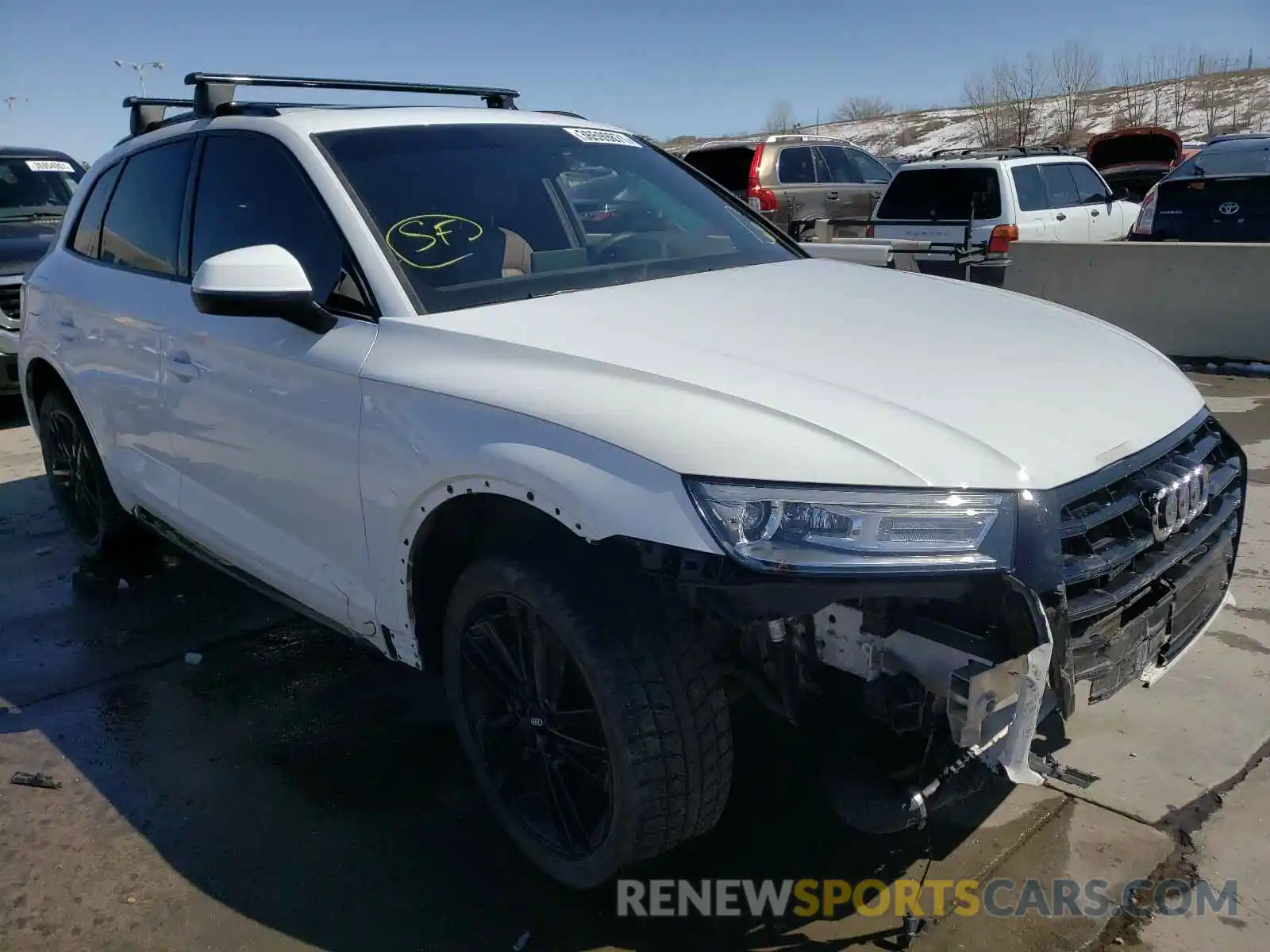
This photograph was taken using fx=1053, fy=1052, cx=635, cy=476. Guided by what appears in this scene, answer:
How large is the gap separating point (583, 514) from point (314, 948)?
4.18ft

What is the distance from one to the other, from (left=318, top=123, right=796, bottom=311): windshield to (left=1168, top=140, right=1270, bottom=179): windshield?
27.5 feet

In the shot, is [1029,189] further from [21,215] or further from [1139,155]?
[1139,155]

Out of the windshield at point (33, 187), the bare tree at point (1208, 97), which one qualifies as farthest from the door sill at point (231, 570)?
the bare tree at point (1208, 97)

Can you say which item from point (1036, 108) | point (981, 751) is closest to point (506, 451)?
point (981, 751)

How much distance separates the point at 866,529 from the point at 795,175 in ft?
40.5

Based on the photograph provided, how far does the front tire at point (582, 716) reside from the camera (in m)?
2.25

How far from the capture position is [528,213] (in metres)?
3.22

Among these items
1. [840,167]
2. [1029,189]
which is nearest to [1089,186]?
[1029,189]

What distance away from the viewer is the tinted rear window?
34.2ft

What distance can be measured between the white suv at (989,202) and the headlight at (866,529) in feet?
26.9

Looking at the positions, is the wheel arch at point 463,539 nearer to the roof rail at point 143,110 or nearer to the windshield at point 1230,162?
the roof rail at point 143,110

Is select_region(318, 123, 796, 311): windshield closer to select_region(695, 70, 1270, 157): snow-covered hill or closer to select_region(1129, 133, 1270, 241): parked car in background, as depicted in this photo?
select_region(1129, 133, 1270, 241): parked car in background

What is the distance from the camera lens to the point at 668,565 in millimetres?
2064

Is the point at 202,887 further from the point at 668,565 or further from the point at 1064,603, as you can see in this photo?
the point at 1064,603
